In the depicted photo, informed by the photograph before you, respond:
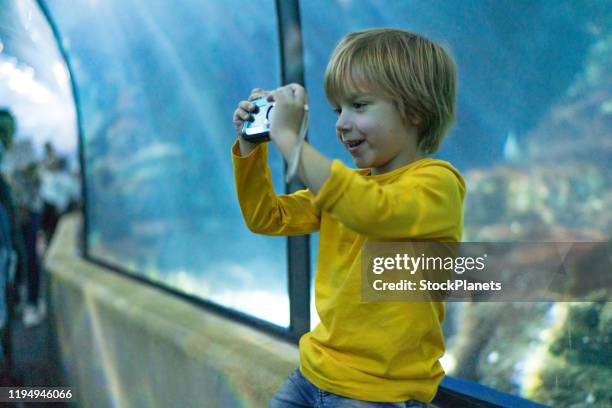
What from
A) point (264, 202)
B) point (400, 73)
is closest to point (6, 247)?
point (264, 202)

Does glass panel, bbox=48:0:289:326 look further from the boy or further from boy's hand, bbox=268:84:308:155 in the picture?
boy's hand, bbox=268:84:308:155

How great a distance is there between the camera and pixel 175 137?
4.08 meters

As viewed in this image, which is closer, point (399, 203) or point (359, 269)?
point (399, 203)

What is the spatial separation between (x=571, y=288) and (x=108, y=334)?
2714mm

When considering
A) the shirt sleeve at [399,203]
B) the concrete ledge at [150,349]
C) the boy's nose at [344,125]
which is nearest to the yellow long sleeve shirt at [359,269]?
the shirt sleeve at [399,203]

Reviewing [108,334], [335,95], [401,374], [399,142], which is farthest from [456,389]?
[108,334]

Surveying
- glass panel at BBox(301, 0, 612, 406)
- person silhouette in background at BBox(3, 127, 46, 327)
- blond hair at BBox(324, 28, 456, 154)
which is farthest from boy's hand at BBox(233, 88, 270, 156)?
person silhouette in background at BBox(3, 127, 46, 327)

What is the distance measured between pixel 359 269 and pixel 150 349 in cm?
208

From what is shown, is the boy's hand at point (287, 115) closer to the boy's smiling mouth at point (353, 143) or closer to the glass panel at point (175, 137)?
the boy's smiling mouth at point (353, 143)

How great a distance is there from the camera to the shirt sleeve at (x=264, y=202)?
132cm

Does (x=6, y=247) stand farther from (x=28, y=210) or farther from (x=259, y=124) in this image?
(x=259, y=124)

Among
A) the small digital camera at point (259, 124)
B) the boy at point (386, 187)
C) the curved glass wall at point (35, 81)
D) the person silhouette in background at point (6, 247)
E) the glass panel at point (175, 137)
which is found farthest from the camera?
the person silhouette in background at point (6, 247)

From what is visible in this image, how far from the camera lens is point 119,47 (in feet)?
15.3

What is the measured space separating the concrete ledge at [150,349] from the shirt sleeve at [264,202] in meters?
0.92
